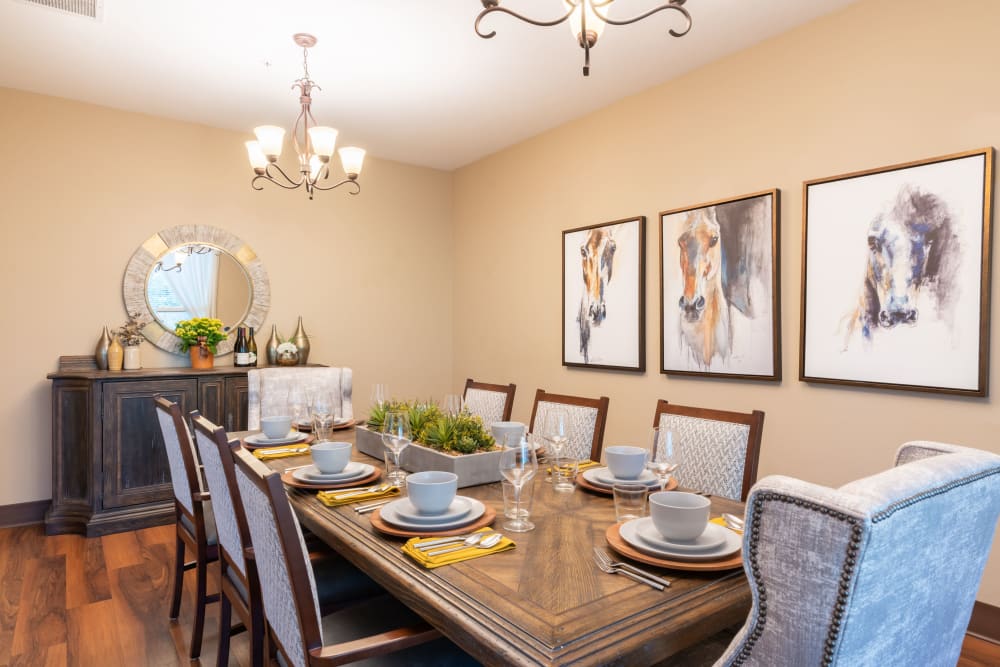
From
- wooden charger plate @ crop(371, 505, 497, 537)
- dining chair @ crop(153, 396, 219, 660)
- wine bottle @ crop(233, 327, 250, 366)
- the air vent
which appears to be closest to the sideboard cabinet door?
wine bottle @ crop(233, 327, 250, 366)

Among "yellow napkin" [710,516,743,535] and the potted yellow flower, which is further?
the potted yellow flower

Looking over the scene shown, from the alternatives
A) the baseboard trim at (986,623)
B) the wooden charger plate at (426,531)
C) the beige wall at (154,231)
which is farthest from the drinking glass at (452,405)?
the beige wall at (154,231)

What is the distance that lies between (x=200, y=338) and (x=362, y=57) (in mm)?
2092

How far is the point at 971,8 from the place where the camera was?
2355mm

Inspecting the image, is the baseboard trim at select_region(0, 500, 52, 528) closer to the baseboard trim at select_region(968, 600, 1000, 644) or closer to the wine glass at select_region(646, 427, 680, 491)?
the wine glass at select_region(646, 427, 680, 491)

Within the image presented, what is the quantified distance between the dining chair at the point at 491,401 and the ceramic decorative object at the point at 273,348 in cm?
180

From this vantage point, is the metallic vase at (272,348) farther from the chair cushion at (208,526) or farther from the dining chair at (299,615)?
the dining chair at (299,615)

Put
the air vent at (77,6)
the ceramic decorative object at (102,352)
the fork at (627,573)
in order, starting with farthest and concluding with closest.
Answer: the ceramic decorative object at (102,352)
the air vent at (77,6)
the fork at (627,573)

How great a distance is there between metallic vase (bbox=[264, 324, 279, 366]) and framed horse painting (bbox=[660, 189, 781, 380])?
266cm

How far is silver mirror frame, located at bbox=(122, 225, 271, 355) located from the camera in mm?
3959

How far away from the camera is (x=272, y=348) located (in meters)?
4.38

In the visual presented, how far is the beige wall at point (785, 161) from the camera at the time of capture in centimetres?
242

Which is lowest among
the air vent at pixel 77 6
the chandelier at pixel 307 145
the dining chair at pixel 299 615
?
the dining chair at pixel 299 615

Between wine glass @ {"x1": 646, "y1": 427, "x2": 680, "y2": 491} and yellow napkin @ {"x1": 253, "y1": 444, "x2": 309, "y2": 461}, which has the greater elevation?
wine glass @ {"x1": 646, "y1": 427, "x2": 680, "y2": 491}
